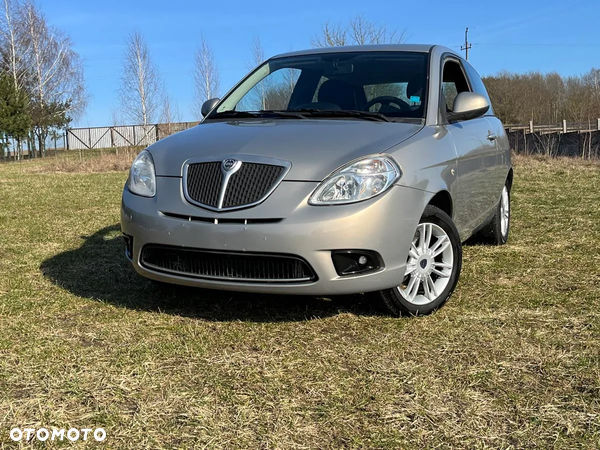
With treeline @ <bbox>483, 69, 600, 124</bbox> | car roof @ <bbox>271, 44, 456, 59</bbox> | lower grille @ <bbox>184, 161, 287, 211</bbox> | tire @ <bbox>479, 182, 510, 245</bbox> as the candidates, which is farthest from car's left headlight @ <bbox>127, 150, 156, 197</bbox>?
treeline @ <bbox>483, 69, 600, 124</bbox>

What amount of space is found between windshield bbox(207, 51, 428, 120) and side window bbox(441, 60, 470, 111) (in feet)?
0.78

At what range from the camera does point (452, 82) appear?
4461 mm

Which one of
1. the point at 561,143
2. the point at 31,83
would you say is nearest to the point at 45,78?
the point at 31,83

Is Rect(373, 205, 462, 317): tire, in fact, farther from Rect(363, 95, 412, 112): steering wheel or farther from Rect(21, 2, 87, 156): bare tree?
Rect(21, 2, 87, 156): bare tree

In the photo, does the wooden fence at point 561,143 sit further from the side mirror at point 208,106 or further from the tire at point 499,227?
the side mirror at point 208,106

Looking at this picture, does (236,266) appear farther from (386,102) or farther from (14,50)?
(14,50)

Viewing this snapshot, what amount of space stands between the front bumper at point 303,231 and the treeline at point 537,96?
4953 cm

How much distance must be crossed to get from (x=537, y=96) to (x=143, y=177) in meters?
55.8

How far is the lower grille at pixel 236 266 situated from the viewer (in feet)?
9.66

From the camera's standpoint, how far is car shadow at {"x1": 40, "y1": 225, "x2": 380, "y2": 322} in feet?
11.2

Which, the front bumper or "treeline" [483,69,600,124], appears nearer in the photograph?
the front bumper

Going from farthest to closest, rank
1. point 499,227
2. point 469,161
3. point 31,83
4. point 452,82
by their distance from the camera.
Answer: point 31,83 → point 499,227 → point 452,82 → point 469,161

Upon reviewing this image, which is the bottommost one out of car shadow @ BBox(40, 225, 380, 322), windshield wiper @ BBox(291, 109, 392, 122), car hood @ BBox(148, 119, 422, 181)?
car shadow @ BBox(40, 225, 380, 322)
